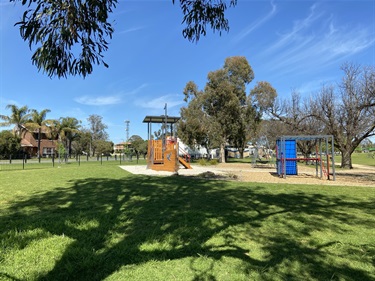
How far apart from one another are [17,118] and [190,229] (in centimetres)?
5388

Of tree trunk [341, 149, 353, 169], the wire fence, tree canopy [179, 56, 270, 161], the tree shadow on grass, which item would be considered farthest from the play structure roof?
tree trunk [341, 149, 353, 169]

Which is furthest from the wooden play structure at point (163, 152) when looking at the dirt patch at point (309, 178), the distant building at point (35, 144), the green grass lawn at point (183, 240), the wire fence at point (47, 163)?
the distant building at point (35, 144)

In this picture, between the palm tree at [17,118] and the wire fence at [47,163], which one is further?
the palm tree at [17,118]

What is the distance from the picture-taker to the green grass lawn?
3104 mm

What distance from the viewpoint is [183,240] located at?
4.09m

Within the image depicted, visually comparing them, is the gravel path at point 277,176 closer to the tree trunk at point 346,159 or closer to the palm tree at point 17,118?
the tree trunk at point 346,159

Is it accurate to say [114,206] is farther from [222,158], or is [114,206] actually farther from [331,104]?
[222,158]

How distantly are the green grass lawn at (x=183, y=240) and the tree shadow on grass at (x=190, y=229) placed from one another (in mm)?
13

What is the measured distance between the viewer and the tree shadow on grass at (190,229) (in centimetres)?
321

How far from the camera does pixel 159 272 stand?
3057 mm

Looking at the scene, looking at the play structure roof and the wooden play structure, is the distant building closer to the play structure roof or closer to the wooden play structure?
the play structure roof

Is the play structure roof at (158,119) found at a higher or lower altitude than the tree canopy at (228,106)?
lower

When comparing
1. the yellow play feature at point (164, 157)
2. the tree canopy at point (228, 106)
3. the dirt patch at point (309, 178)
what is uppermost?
the tree canopy at point (228, 106)

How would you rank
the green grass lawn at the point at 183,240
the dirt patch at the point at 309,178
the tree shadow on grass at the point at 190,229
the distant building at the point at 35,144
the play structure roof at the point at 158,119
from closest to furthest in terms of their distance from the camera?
the green grass lawn at the point at 183,240 → the tree shadow on grass at the point at 190,229 → the dirt patch at the point at 309,178 → the play structure roof at the point at 158,119 → the distant building at the point at 35,144
